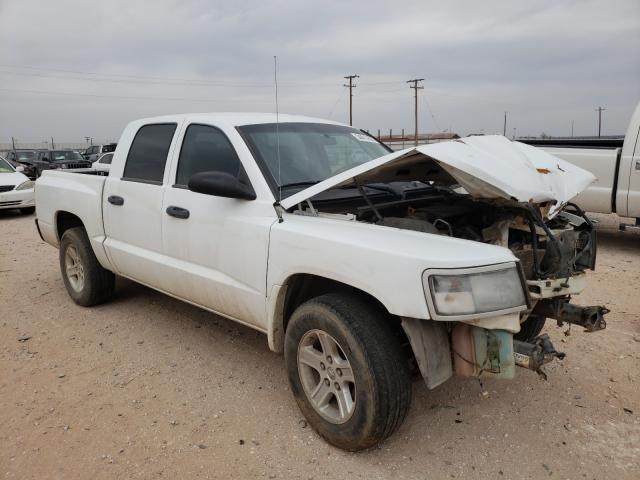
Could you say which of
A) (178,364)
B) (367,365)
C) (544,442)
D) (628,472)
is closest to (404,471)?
(367,365)

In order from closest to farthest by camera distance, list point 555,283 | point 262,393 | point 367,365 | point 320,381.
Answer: point 367,365
point 555,283
point 320,381
point 262,393

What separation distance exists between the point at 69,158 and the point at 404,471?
24.7 meters

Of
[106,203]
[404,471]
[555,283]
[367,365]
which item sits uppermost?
[106,203]

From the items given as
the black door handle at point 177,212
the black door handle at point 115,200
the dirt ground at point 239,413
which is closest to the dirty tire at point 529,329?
the dirt ground at point 239,413

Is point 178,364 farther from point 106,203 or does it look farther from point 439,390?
point 439,390

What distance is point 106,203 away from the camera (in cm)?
443

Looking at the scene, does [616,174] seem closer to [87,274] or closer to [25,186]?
[87,274]

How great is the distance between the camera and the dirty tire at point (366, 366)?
2463mm

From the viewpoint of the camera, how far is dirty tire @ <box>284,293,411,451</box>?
8.08ft

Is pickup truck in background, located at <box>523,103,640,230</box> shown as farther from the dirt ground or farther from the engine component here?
the engine component

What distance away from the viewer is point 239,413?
123 inches

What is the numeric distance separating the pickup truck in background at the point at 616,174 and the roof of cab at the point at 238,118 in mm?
4959

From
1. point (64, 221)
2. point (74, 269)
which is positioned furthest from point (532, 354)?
point (64, 221)

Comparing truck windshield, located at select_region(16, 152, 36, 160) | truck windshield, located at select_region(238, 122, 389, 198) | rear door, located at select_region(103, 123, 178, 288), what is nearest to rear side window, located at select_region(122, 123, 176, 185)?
rear door, located at select_region(103, 123, 178, 288)
